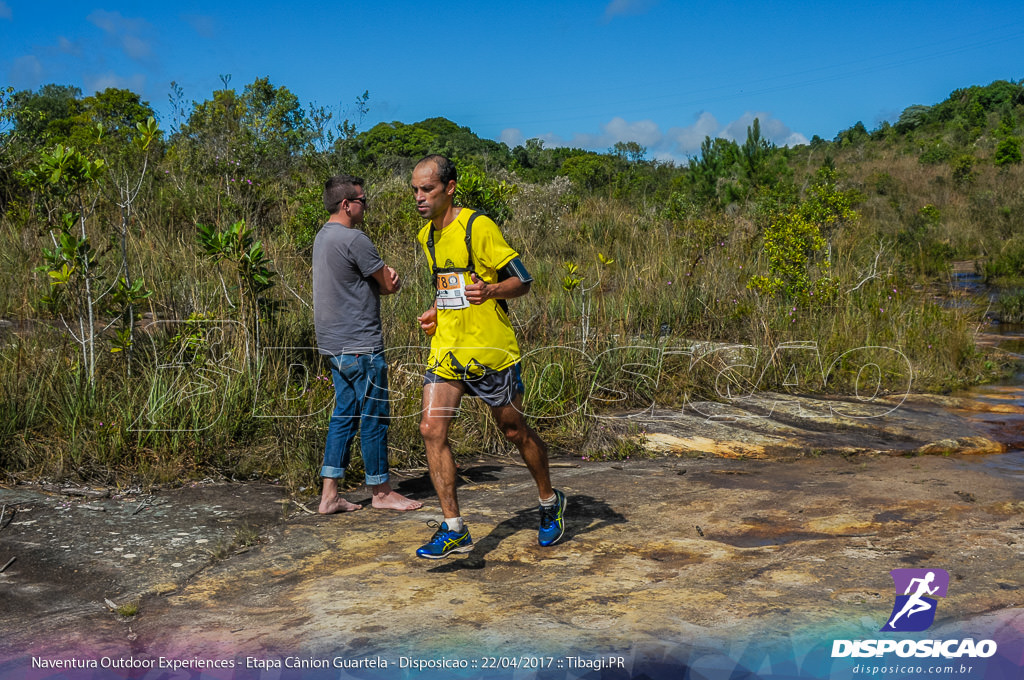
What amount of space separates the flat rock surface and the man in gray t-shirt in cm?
27

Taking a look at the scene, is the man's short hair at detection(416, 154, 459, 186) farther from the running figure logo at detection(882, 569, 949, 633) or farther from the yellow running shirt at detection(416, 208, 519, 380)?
the running figure logo at detection(882, 569, 949, 633)

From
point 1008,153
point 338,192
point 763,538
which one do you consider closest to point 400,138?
point 1008,153

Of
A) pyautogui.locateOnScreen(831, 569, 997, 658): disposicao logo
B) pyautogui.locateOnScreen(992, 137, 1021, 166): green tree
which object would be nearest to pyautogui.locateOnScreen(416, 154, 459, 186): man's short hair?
pyautogui.locateOnScreen(831, 569, 997, 658): disposicao logo

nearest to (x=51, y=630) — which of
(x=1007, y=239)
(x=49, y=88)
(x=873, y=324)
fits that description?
(x=873, y=324)

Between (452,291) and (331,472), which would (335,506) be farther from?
(452,291)

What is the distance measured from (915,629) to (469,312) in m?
2.27

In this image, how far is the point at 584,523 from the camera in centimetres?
477

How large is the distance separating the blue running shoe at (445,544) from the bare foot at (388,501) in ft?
3.44

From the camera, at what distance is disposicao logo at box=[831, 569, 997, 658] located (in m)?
2.98

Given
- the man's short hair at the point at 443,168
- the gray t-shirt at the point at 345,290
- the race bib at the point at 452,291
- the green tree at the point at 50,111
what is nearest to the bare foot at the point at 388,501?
the gray t-shirt at the point at 345,290

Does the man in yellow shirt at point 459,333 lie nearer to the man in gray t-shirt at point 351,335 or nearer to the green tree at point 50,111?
the man in gray t-shirt at point 351,335

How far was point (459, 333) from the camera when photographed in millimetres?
4156

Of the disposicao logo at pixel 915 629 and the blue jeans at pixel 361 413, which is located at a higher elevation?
the blue jeans at pixel 361 413

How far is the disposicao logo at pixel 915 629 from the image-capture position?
298cm
